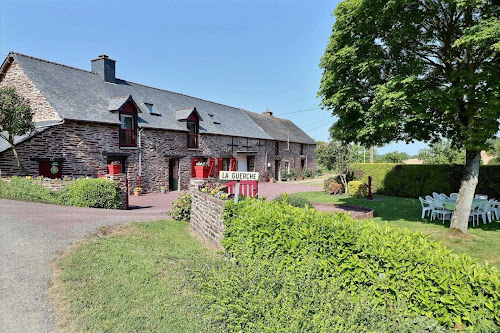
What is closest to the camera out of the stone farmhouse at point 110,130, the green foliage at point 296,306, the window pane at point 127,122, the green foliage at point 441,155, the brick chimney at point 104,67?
the green foliage at point 296,306

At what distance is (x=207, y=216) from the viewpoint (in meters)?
7.82

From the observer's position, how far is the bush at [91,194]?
1108cm

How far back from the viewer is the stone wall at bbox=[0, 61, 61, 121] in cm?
1562

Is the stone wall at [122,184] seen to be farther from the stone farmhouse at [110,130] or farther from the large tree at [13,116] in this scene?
the stone farmhouse at [110,130]

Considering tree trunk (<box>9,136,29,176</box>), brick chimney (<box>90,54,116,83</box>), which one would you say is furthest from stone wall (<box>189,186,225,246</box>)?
brick chimney (<box>90,54,116,83</box>)

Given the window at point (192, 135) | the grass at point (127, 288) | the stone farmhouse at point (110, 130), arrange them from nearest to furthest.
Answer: the grass at point (127, 288) → the stone farmhouse at point (110, 130) → the window at point (192, 135)

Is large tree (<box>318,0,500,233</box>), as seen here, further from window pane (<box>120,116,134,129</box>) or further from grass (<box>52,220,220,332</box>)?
window pane (<box>120,116,134,129</box>)

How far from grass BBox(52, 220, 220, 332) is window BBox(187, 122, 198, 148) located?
16.1 meters

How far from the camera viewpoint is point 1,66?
17.5m

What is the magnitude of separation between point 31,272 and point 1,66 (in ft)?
62.6

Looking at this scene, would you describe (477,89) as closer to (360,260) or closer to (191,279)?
(360,260)

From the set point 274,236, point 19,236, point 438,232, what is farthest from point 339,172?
point 19,236

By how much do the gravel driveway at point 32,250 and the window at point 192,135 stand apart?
1340 cm

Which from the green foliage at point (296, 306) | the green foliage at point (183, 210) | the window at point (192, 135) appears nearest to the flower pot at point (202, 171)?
the green foliage at point (183, 210)
